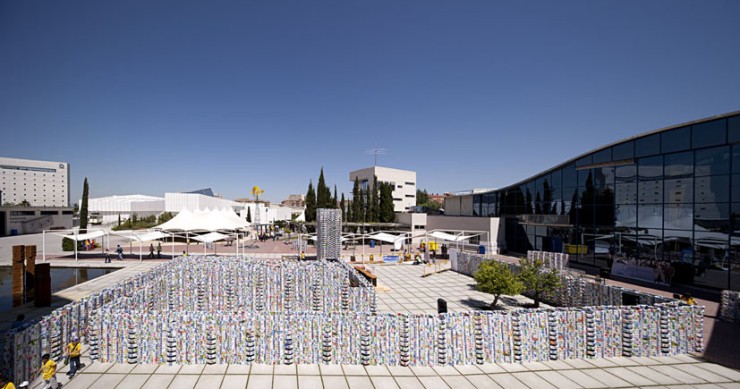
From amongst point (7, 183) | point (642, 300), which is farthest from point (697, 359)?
point (7, 183)

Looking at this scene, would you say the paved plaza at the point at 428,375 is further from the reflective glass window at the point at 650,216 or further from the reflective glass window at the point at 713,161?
the reflective glass window at the point at 650,216

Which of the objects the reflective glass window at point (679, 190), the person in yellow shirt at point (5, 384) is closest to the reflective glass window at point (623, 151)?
the reflective glass window at point (679, 190)

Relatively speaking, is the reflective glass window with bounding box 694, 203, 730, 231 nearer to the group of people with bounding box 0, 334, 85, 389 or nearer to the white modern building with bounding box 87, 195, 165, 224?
the group of people with bounding box 0, 334, 85, 389

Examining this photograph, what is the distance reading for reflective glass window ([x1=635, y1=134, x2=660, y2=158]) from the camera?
61.9 feet

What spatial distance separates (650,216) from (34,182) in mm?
111445

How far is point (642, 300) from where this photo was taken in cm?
1103

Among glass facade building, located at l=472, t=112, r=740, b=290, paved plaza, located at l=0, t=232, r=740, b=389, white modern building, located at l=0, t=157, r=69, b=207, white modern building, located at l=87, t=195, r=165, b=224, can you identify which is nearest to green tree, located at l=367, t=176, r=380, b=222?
glass facade building, located at l=472, t=112, r=740, b=290

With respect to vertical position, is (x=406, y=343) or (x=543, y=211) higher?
(x=543, y=211)

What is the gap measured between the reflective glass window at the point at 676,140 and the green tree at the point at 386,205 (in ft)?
97.8

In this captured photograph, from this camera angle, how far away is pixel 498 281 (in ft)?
42.2

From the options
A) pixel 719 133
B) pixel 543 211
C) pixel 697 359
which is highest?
pixel 719 133

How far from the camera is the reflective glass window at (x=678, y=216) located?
680 inches

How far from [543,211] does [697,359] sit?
18839mm

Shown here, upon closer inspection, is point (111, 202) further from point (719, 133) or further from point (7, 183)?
point (719, 133)
